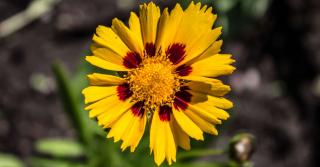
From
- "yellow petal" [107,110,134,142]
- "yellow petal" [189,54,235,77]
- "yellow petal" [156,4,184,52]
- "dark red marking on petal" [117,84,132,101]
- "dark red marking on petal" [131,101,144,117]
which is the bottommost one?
"yellow petal" [107,110,134,142]

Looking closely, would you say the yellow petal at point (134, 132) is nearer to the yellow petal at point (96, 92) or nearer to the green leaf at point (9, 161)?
the yellow petal at point (96, 92)

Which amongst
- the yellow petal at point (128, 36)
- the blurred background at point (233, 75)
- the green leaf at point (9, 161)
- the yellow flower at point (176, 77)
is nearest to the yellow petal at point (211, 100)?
the yellow flower at point (176, 77)

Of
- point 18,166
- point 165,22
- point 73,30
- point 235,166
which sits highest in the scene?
point 73,30

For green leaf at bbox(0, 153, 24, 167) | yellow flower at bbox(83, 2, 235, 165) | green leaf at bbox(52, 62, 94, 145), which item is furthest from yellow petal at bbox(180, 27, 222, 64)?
Result: green leaf at bbox(0, 153, 24, 167)

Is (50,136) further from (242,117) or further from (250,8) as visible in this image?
(250,8)

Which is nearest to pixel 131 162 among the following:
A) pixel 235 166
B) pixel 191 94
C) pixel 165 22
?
pixel 235 166

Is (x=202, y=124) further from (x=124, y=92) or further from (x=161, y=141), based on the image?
(x=124, y=92)

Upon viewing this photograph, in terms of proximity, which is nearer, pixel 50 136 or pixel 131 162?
pixel 131 162

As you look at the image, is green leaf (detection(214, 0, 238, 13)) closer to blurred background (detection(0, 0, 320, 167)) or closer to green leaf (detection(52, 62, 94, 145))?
blurred background (detection(0, 0, 320, 167))
